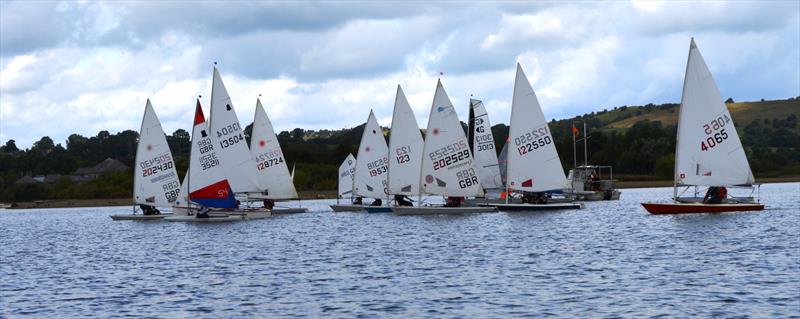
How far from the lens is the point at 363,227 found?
6494 centimetres

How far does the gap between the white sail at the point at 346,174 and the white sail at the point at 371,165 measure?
9.56m

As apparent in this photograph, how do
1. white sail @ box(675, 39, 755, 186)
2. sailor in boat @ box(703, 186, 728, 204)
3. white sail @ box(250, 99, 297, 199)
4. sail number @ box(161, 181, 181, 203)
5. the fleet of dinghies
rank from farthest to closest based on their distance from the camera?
white sail @ box(250, 99, 297, 199), sail number @ box(161, 181, 181, 203), sailor in boat @ box(703, 186, 728, 204), the fleet of dinghies, white sail @ box(675, 39, 755, 186)

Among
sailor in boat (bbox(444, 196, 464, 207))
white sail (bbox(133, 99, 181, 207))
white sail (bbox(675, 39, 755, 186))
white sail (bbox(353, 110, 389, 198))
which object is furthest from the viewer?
white sail (bbox(353, 110, 389, 198))

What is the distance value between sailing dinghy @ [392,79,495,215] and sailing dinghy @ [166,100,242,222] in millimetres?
12608

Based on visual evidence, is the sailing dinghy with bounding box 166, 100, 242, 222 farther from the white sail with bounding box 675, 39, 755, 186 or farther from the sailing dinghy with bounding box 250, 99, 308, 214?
the white sail with bounding box 675, 39, 755, 186

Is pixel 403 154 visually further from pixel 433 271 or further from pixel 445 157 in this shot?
pixel 433 271

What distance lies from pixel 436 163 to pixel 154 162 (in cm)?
2033

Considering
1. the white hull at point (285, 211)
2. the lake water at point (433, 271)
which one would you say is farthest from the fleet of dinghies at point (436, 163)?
the lake water at point (433, 271)

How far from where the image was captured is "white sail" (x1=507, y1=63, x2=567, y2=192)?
69.2 m

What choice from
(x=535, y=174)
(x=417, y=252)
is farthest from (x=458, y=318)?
(x=535, y=174)

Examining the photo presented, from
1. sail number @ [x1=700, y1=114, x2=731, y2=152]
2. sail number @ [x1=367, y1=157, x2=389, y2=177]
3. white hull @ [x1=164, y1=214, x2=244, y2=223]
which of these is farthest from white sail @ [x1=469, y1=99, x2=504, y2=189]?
sail number @ [x1=700, y1=114, x2=731, y2=152]

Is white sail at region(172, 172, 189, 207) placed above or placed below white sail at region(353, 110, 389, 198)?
below

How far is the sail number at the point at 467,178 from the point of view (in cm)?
7025

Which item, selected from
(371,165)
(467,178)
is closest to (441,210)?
(467,178)
